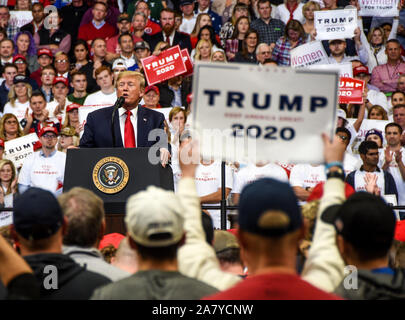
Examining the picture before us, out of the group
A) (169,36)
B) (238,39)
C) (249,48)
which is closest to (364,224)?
(249,48)

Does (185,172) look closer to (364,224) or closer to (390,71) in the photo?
(364,224)

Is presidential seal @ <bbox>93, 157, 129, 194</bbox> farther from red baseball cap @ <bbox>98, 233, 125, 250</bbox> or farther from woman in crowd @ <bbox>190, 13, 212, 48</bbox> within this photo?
woman in crowd @ <bbox>190, 13, 212, 48</bbox>

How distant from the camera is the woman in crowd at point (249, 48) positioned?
Result: 411 inches

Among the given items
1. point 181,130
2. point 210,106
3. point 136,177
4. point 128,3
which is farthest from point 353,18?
point 210,106

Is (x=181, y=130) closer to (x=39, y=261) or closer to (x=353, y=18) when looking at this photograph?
(x=353, y=18)

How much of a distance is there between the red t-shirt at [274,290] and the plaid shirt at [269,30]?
8889mm

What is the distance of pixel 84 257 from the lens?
2969 mm

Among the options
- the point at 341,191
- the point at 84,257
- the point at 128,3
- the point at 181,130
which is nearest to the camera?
the point at 341,191

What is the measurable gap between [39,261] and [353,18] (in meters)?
7.95

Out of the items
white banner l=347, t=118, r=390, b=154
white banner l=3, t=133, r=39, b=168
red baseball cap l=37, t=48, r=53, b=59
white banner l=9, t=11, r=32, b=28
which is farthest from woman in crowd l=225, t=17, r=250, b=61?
white banner l=9, t=11, r=32, b=28

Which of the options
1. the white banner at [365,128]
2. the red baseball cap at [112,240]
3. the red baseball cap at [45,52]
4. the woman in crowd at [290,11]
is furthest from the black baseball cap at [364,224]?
the red baseball cap at [45,52]

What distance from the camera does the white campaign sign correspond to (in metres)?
2.76

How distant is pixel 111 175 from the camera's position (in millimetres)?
5469

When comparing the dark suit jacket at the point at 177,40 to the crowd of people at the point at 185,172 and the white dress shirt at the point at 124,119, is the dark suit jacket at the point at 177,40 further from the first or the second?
the white dress shirt at the point at 124,119
